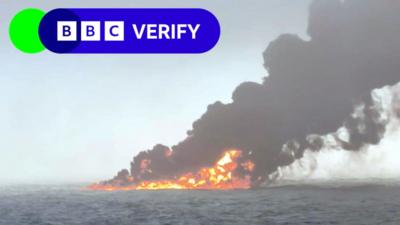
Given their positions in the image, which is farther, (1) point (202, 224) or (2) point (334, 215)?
(2) point (334, 215)

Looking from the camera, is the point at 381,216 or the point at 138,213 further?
the point at 138,213

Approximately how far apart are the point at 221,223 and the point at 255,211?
2803 cm

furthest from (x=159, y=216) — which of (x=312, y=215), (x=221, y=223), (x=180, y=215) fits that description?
(x=312, y=215)

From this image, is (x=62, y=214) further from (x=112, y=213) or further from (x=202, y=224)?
(x=202, y=224)

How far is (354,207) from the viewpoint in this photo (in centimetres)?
12712

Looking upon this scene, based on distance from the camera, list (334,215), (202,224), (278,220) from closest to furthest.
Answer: (202,224) → (278,220) → (334,215)

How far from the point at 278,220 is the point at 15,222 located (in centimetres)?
6225

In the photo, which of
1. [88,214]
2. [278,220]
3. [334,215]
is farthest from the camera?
[88,214]

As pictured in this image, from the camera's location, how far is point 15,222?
107562mm

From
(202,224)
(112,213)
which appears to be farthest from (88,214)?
(202,224)

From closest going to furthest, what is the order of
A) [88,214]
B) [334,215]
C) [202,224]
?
[202,224] < [334,215] < [88,214]

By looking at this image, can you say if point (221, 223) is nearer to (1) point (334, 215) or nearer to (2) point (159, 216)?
(2) point (159, 216)

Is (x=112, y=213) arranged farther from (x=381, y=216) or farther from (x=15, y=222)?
(x=381, y=216)

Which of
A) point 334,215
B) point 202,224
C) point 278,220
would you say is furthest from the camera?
point 334,215
